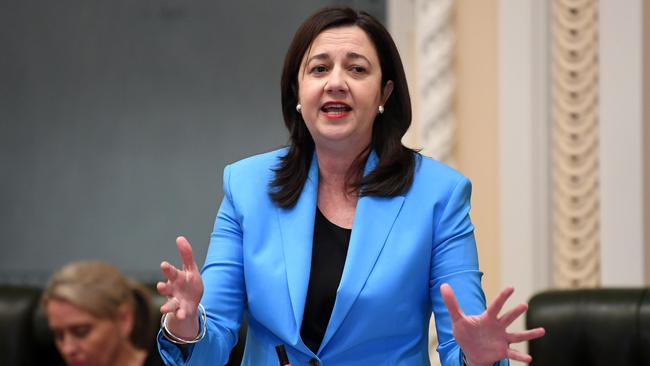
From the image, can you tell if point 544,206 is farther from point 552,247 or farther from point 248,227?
point 248,227

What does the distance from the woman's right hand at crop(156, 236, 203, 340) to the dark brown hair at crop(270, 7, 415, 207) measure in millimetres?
348

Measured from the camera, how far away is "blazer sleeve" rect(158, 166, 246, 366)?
87.4 inches

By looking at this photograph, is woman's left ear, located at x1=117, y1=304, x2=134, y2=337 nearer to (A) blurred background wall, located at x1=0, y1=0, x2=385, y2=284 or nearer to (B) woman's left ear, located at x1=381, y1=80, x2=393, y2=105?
(B) woman's left ear, located at x1=381, y1=80, x2=393, y2=105

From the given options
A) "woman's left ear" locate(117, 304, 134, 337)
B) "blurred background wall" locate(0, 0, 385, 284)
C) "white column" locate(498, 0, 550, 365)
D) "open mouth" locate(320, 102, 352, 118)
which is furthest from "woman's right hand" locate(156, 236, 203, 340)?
"blurred background wall" locate(0, 0, 385, 284)

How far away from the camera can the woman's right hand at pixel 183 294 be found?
6.80ft

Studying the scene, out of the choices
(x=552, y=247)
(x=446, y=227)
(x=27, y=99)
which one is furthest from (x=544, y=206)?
(x=27, y=99)

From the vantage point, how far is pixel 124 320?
9.43 feet

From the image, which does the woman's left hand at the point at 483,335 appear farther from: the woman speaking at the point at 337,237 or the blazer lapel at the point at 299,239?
the blazer lapel at the point at 299,239

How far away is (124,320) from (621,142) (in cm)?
181

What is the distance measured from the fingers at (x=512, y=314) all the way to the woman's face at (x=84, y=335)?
123 cm

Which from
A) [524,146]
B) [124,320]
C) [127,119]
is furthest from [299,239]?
[127,119]

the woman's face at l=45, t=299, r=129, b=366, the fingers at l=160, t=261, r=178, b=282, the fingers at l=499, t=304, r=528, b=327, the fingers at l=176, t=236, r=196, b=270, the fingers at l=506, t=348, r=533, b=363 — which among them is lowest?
the woman's face at l=45, t=299, r=129, b=366

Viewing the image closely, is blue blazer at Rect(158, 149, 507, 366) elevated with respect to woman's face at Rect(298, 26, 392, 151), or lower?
lower

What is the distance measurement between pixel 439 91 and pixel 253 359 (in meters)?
1.83
